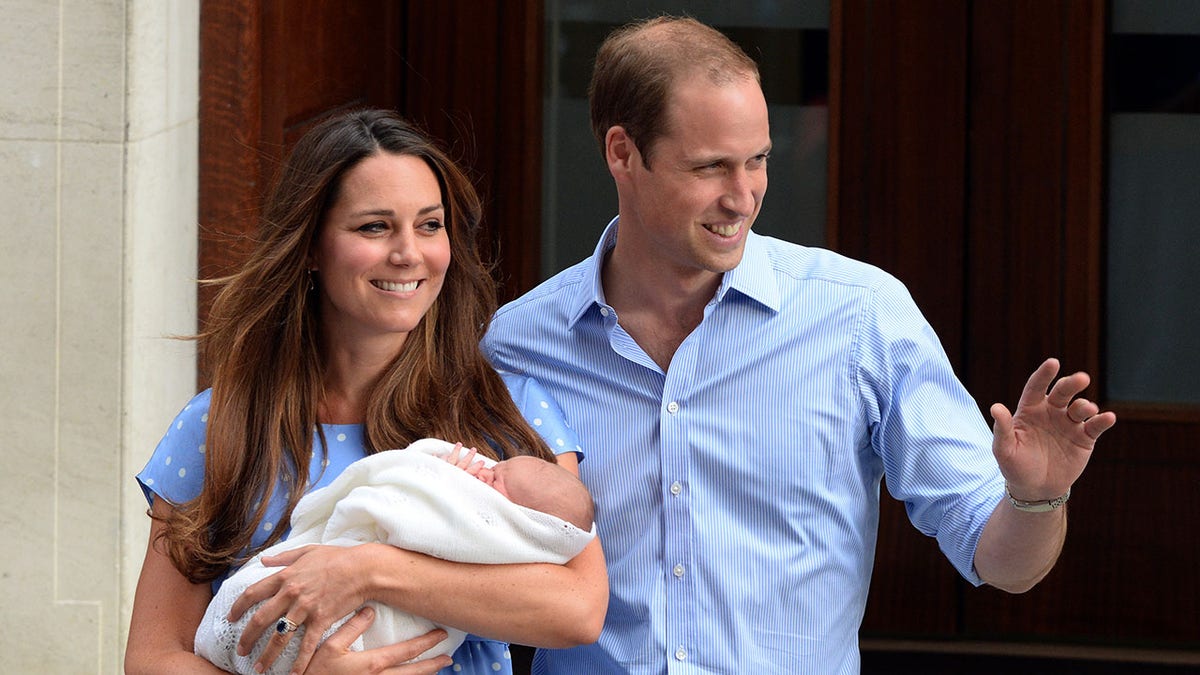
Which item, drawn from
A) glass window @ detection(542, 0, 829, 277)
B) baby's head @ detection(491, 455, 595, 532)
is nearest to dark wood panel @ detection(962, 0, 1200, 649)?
glass window @ detection(542, 0, 829, 277)

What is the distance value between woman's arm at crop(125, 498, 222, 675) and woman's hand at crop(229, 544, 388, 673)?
0.18m

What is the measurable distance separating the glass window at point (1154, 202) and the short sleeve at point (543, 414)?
2.26 meters

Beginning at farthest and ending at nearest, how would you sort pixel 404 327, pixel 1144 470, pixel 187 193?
pixel 1144 470, pixel 187 193, pixel 404 327

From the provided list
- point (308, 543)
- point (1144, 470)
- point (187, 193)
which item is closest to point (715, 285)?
point (308, 543)

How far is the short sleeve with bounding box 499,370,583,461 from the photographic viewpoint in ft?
7.80

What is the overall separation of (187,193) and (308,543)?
1631 mm

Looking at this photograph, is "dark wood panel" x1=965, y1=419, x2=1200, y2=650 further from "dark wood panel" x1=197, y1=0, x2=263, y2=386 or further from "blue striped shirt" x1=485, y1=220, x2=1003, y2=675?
"dark wood panel" x1=197, y1=0, x2=263, y2=386

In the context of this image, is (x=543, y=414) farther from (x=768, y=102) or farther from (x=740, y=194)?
(x=768, y=102)

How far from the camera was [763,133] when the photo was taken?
242 centimetres

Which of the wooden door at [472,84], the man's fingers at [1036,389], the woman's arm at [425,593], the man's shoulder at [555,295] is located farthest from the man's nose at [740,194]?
the wooden door at [472,84]

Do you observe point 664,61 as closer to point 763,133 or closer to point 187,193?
point 763,133

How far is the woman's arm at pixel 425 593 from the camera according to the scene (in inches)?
82.7

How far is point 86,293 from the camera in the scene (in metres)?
3.57

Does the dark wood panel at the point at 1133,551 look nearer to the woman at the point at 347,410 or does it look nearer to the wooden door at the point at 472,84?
the wooden door at the point at 472,84
